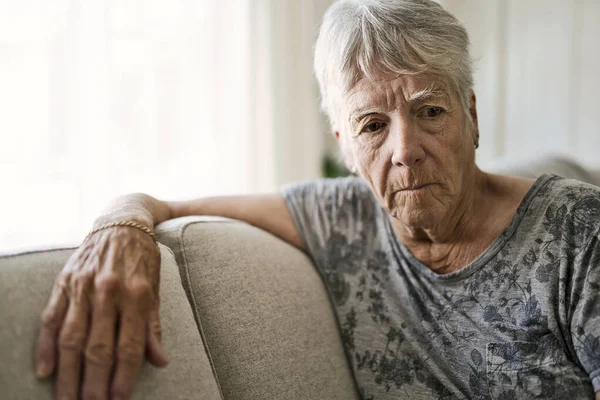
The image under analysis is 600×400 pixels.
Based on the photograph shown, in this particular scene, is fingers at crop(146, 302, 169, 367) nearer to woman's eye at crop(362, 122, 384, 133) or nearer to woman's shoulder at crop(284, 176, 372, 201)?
woman's eye at crop(362, 122, 384, 133)

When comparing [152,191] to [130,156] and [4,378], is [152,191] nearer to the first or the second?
[130,156]

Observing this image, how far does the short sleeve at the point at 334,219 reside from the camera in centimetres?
149

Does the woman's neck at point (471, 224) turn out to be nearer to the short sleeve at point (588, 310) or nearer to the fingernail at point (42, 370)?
the short sleeve at point (588, 310)

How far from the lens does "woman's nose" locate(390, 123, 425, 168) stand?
1188 millimetres

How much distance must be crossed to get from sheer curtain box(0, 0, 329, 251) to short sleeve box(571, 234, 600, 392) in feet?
5.05

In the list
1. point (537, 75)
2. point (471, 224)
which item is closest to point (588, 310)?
point (471, 224)

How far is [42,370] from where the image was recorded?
833mm

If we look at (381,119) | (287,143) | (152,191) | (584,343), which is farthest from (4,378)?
(287,143)

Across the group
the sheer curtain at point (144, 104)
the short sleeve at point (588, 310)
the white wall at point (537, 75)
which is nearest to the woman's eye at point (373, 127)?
the short sleeve at point (588, 310)

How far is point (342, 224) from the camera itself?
1525mm

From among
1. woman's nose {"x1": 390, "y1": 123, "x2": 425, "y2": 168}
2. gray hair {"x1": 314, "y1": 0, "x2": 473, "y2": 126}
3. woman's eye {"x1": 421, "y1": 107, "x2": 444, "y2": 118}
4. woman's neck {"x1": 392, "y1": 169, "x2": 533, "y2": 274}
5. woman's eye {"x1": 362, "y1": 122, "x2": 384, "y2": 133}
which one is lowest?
woman's neck {"x1": 392, "y1": 169, "x2": 533, "y2": 274}

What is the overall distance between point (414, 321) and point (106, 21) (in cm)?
145

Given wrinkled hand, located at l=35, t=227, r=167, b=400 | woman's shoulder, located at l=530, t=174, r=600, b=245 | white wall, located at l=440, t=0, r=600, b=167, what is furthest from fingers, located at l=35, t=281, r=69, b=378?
white wall, located at l=440, t=0, r=600, b=167

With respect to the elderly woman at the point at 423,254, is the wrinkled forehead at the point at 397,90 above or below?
above
